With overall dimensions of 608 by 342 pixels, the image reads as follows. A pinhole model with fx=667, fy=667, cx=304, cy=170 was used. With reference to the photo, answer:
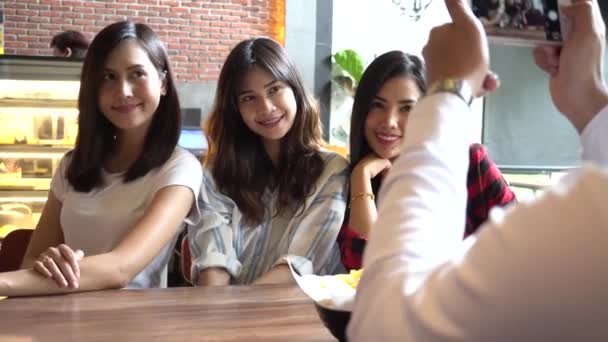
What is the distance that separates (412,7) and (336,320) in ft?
21.1

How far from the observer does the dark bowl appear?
94 cm

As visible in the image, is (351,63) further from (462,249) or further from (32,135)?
(462,249)

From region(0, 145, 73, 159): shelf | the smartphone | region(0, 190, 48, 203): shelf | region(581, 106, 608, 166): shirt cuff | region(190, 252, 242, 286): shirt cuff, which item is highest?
the smartphone

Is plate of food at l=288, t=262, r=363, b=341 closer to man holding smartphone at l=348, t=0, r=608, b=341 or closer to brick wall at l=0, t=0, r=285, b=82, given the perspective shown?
man holding smartphone at l=348, t=0, r=608, b=341

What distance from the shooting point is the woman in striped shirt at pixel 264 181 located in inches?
71.7

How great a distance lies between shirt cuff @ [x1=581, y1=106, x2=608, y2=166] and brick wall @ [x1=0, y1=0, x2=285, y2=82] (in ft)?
19.7

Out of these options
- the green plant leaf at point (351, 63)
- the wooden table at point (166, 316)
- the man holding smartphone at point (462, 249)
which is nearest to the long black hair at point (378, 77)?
the wooden table at point (166, 316)

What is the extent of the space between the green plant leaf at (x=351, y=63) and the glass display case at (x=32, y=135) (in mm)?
3129

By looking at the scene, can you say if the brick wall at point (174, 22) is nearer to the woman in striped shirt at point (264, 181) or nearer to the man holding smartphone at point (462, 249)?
the woman in striped shirt at point (264, 181)

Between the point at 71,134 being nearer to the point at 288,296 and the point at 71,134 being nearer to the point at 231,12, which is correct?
the point at 231,12

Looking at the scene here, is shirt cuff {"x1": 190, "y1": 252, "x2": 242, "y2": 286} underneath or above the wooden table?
underneath

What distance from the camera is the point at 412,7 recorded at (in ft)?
23.0

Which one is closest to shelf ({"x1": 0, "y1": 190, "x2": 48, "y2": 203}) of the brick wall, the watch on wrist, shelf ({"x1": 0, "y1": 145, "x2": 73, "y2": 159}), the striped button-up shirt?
shelf ({"x1": 0, "y1": 145, "x2": 73, "y2": 159})

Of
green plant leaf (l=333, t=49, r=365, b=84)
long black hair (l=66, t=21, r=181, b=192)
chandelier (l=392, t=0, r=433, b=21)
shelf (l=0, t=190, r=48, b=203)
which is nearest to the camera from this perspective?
long black hair (l=66, t=21, r=181, b=192)
